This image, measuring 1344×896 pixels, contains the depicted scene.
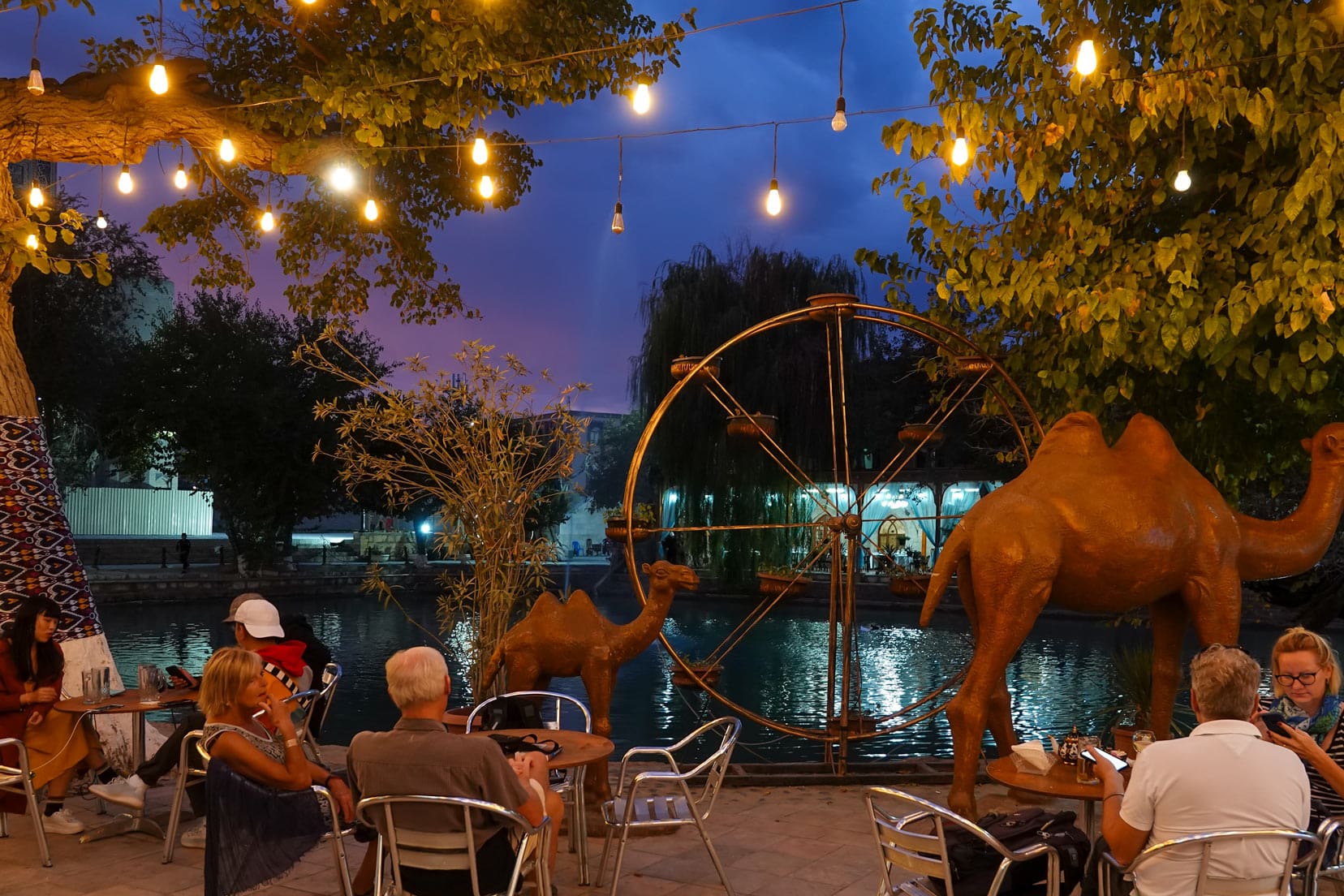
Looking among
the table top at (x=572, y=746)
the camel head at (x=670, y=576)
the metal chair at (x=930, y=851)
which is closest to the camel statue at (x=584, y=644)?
the camel head at (x=670, y=576)

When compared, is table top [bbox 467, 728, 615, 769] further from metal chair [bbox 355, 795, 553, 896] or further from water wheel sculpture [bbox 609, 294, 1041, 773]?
water wheel sculpture [bbox 609, 294, 1041, 773]

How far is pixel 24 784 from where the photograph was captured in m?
4.72

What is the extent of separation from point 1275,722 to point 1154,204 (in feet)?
11.2

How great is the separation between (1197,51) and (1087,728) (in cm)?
751

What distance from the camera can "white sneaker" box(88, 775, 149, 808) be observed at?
5.06 metres

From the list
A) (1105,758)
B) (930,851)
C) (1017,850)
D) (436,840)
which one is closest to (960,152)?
(1105,758)

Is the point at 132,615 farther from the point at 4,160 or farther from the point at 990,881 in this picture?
the point at 990,881

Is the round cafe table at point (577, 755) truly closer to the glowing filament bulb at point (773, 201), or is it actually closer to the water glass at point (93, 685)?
the water glass at point (93, 685)

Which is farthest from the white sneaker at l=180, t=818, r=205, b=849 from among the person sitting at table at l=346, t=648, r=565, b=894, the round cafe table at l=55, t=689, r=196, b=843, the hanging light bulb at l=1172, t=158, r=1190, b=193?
the hanging light bulb at l=1172, t=158, r=1190, b=193

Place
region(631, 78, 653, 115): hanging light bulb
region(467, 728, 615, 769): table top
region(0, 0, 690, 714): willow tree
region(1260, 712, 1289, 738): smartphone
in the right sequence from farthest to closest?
region(0, 0, 690, 714): willow tree
region(631, 78, 653, 115): hanging light bulb
region(467, 728, 615, 769): table top
region(1260, 712, 1289, 738): smartphone

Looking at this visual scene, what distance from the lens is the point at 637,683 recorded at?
13.4 m

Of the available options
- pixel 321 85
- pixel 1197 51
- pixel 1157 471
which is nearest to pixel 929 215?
pixel 1197 51

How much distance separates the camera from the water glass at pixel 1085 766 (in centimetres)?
363

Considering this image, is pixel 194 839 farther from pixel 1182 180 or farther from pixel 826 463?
pixel 826 463
